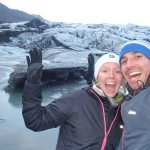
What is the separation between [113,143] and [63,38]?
54.8 ft

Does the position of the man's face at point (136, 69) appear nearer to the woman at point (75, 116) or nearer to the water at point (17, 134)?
the woman at point (75, 116)

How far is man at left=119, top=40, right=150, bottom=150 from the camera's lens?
163 centimetres

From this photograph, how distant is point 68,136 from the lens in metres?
2.14

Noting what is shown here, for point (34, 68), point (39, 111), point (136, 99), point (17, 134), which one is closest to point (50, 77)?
point (17, 134)

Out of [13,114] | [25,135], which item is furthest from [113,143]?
[13,114]

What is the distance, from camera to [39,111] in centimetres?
205

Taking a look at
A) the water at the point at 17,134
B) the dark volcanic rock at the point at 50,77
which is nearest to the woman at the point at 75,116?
the water at the point at 17,134

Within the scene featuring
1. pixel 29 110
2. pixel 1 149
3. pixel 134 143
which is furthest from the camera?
pixel 1 149

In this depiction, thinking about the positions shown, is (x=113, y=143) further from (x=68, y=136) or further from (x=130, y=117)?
(x=130, y=117)

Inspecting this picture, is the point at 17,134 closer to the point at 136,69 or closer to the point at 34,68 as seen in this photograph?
the point at 34,68

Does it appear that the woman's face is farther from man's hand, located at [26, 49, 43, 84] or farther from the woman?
man's hand, located at [26, 49, 43, 84]

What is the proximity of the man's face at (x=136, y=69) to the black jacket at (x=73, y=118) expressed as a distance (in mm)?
277

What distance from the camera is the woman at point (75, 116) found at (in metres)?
2.07

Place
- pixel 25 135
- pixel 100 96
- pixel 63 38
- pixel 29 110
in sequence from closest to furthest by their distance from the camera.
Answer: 1. pixel 29 110
2. pixel 100 96
3. pixel 25 135
4. pixel 63 38
